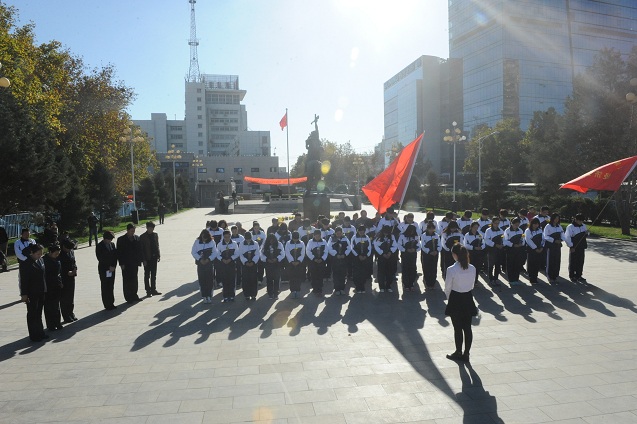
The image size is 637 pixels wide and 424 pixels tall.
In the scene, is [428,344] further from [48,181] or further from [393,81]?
[393,81]

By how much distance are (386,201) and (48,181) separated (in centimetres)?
1747

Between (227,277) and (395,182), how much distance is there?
4.83 metres

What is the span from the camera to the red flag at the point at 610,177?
11.5 metres

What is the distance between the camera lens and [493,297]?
10.3 m

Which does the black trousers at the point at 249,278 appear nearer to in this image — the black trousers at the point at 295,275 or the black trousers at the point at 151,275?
the black trousers at the point at 295,275

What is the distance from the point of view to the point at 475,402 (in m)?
5.35

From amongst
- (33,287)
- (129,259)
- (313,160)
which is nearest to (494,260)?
(129,259)

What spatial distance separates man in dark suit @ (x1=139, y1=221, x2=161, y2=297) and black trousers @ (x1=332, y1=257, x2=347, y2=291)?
436 cm

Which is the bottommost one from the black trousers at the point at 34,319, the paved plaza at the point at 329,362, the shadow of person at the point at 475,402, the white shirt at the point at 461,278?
the shadow of person at the point at 475,402

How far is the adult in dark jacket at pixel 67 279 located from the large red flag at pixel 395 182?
714 centimetres

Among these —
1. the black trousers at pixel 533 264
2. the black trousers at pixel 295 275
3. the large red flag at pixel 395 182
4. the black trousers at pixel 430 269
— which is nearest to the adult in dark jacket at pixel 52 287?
the black trousers at pixel 295 275

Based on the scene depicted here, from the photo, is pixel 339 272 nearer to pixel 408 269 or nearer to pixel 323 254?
pixel 323 254

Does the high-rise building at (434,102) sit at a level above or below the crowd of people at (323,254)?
above

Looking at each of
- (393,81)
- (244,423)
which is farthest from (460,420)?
(393,81)
